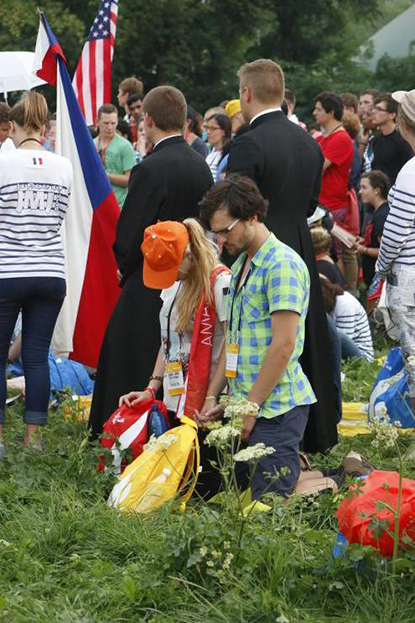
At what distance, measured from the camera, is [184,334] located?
5480mm

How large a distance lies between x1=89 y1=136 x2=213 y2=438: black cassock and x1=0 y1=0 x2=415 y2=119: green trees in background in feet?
66.3

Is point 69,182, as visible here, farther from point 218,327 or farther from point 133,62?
point 133,62

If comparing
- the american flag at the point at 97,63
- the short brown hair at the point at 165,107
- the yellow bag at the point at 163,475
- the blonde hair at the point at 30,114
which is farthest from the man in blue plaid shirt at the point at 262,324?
the american flag at the point at 97,63

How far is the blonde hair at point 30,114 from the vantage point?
619cm

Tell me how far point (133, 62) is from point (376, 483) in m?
26.9

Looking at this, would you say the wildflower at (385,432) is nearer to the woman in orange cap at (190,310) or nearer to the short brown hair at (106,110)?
the woman in orange cap at (190,310)

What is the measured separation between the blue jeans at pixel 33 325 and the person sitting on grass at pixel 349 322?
2.60m

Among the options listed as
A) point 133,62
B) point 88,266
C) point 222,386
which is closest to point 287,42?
point 133,62

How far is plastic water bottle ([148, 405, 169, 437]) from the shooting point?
544 cm

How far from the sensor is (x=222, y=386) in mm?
5258

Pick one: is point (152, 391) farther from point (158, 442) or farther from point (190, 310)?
point (158, 442)

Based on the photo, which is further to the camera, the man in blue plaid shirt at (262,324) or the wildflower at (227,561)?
the man in blue plaid shirt at (262,324)

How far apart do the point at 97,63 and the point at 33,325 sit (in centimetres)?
496

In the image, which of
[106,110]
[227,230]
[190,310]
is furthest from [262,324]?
[106,110]
